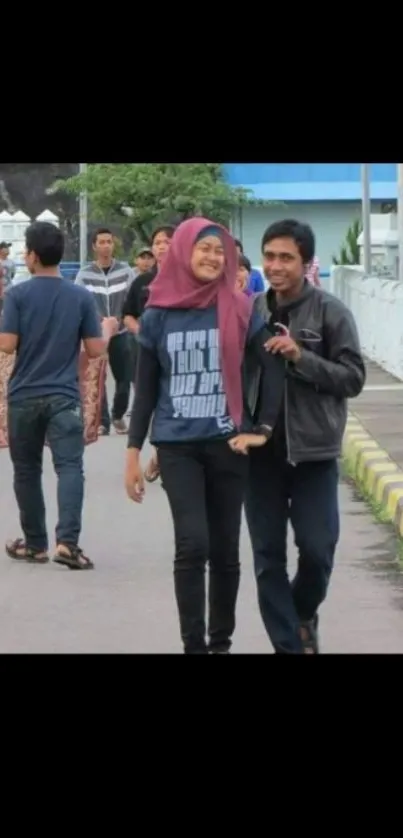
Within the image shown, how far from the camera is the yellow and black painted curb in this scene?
518 inches

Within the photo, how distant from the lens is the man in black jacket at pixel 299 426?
26.5ft

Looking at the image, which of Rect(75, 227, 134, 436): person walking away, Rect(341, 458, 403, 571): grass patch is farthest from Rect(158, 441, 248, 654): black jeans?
Rect(75, 227, 134, 436): person walking away

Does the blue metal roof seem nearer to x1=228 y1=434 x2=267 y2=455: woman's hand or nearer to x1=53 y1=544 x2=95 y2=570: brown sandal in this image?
x1=53 y1=544 x2=95 y2=570: brown sandal

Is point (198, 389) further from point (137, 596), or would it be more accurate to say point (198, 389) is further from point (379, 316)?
point (379, 316)

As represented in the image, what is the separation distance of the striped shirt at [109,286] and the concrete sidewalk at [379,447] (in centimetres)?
211

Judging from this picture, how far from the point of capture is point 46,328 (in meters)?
11.2

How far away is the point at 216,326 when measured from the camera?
8.20 metres

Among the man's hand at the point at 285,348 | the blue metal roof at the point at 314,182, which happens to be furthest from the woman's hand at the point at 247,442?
the blue metal roof at the point at 314,182

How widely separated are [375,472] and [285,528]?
6.14 m

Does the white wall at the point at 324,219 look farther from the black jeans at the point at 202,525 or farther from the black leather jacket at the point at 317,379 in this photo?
the black leather jacket at the point at 317,379

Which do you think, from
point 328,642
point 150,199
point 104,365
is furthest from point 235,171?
point 328,642
